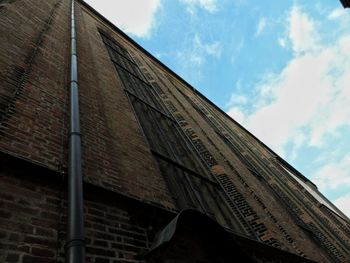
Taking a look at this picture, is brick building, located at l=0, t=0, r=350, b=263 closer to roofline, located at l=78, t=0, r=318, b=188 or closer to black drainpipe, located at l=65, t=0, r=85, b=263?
black drainpipe, located at l=65, t=0, r=85, b=263

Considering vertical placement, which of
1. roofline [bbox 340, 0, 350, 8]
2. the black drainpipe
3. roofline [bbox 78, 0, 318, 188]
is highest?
roofline [bbox 78, 0, 318, 188]

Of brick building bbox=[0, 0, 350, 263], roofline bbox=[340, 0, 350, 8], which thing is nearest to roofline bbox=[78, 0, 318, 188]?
brick building bbox=[0, 0, 350, 263]

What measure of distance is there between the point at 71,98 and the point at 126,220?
1.74m

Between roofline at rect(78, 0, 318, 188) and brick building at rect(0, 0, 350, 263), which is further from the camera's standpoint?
roofline at rect(78, 0, 318, 188)

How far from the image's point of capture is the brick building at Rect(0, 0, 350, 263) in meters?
2.62

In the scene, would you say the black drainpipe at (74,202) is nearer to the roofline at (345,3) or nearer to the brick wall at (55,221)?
the brick wall at (55,221)

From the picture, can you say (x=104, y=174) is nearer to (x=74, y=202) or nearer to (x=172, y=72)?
(x=74, y=202)

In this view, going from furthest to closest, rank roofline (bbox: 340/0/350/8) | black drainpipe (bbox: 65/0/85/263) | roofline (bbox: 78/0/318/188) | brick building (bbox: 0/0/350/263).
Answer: roofline (bbox: 78/0/318/188), roofline (bbox: 340/0/350/8), brick building (bbox: 0/0/350/263), black drainpipe (bbox: 65/0/85/263)

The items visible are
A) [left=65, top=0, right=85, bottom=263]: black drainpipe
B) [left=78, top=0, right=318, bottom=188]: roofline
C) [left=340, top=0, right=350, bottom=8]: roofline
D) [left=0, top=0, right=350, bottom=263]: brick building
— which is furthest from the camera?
[left=78, top=0, right=318, bottom=188]: roofline

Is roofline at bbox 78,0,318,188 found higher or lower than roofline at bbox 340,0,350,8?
higher

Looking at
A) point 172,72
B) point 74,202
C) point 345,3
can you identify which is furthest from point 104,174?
point 172,72

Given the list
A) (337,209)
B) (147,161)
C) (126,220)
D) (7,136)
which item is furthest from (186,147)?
(337,209)

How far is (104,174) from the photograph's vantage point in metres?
3.51

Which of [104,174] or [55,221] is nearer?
[55,221]
